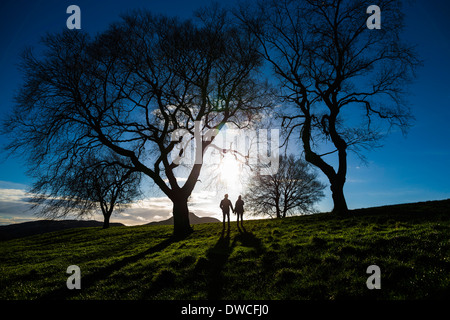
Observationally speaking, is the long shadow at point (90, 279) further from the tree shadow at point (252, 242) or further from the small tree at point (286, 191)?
the small tree at point (286, 191)

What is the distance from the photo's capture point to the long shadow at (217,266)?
6745 mm

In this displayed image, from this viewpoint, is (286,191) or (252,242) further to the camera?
(286,191)

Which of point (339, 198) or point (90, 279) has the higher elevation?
point (339, 198)

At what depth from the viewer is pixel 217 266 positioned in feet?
28.5

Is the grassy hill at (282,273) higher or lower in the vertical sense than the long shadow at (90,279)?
higher

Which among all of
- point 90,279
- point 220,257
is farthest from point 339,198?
point 90,279

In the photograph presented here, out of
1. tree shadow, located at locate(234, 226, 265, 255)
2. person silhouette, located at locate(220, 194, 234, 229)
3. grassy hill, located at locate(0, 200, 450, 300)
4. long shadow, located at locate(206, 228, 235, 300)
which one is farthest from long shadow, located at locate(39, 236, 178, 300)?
person silhouette, located at locate(220, 194, 234, 229)

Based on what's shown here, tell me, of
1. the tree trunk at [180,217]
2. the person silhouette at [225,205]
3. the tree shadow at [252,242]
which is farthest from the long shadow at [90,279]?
the person silhouette at [225,205]

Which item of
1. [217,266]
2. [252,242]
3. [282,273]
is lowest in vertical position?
[217,266]

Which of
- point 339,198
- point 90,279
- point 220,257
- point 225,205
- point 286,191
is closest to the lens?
point 90,279

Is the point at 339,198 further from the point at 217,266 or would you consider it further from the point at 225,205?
the point at 217,266
